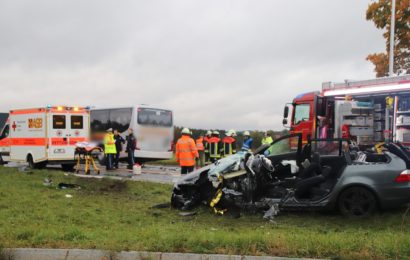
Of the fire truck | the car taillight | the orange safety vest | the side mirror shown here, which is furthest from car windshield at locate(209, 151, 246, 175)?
the orange safety vest

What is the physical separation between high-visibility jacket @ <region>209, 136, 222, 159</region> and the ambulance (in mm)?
5431

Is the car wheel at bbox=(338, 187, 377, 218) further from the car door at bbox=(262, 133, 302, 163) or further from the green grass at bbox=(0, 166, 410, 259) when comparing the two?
the car door at bbox=(262, 133, 302, 163)

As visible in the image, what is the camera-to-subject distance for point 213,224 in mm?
7344

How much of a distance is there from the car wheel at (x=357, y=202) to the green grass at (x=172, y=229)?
0.49ft

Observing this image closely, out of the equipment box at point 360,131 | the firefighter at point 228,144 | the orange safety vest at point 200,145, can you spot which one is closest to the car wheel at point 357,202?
the equipment box at point 360,131

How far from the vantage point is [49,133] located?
18.1 metres

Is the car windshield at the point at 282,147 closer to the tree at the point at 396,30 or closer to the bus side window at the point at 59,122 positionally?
the bus side window at the point at 59,122

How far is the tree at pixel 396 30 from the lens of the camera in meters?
19.4

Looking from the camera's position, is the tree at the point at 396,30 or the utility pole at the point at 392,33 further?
the tree at the point at 396,30

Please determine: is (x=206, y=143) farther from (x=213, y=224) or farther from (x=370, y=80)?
(x=213, y=224)

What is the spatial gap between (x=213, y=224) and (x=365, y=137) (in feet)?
24.3

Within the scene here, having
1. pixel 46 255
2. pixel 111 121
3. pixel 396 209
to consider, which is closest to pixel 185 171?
pixel 396 209

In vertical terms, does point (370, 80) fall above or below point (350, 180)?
above

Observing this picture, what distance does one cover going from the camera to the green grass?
5.16 m
